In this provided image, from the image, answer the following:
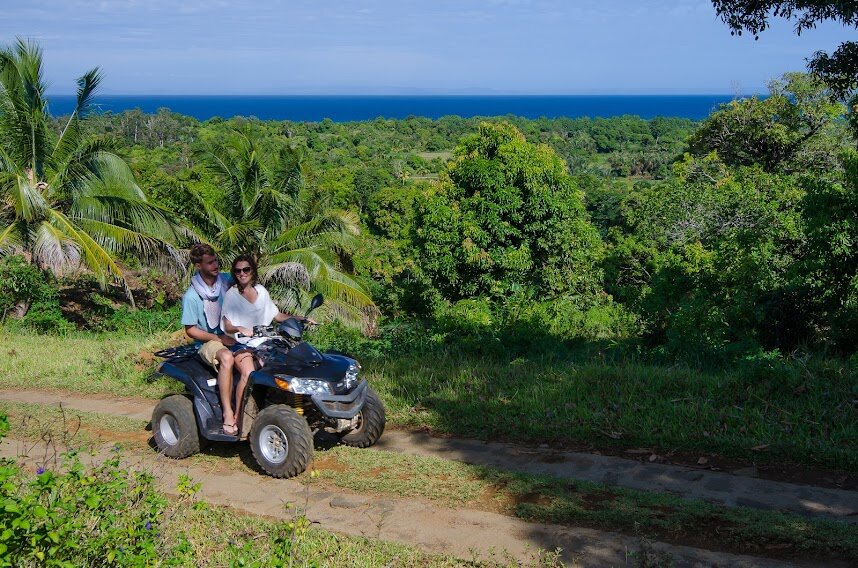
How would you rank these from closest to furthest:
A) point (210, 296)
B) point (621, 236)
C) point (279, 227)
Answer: point (210, 296) → point (279, 227) → point (621, 236)

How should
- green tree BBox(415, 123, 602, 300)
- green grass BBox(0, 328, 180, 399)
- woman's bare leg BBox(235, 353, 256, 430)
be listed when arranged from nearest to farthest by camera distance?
woman's bare leg BBox(235, 353, 256, 430), green grass BBox(0, 328, 180, 399), green tree BBox(415, 123, 602, 300)

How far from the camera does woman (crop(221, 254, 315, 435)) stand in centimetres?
666

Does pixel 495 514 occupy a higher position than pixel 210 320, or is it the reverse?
pixel 210 320

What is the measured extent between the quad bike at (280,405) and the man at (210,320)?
0.42 ft

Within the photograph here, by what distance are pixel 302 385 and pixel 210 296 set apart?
1.26m

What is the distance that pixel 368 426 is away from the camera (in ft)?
23.3

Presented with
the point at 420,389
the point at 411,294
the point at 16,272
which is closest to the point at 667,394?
the point at 420,389

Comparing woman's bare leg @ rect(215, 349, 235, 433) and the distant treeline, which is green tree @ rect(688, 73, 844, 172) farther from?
woman's bare leg @ rect(215, 349, 235, 433)

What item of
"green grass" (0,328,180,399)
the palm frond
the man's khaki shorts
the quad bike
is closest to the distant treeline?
the palm frond

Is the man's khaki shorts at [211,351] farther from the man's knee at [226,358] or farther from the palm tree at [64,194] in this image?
the palm tree at [64,194]

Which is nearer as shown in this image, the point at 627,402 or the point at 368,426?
the point at 368,426

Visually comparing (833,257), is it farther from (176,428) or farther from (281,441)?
(176,428)

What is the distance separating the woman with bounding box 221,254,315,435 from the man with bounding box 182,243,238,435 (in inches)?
2.3

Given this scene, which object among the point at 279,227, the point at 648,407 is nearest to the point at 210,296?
the point at 648,407
